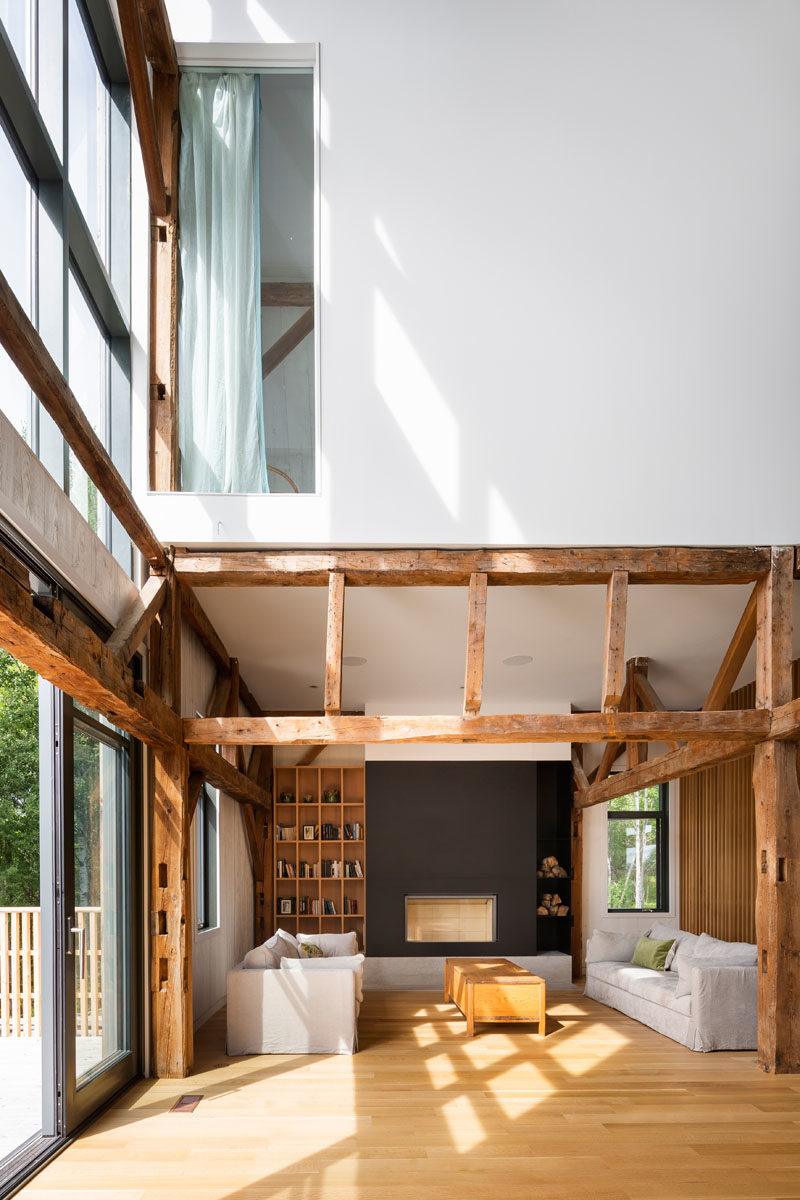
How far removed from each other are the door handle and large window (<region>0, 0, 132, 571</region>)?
2.19 m

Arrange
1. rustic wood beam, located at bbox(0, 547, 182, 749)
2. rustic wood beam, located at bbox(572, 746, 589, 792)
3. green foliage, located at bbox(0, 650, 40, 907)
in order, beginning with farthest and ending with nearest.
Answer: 1. rustic wood beam, located at bbox(572, 746, 589, 792)
2. green foliage, located at bbox(0, 650, 40, 907)
3. rustic wood beam, located at bbox(0, 547, 182, 749)

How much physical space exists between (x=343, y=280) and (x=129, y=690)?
3.37 m

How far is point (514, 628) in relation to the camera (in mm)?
8438

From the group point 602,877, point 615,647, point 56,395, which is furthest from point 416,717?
point 602,877

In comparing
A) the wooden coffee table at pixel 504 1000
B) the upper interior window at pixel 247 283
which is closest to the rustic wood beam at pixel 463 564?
the upper interior window at pixel 247 283

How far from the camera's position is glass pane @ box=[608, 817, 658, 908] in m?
12.0

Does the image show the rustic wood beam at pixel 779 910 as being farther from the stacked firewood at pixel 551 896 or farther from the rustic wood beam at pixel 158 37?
the rustic wood beam at pixel 158 37

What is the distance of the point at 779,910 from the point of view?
6.51m

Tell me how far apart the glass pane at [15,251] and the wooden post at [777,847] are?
4.76 meters

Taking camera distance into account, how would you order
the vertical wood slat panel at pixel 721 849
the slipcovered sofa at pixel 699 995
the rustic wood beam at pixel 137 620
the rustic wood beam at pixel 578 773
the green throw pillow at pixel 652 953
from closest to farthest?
the rustic wood beam at pixel 137 620 → the slipcovered sofa at pixel 699 995 → the green throw pillow at pixel 652 953 → the vertical wood slat panel at pixel 721 849 → the rustic wood beam at pixel 578 773

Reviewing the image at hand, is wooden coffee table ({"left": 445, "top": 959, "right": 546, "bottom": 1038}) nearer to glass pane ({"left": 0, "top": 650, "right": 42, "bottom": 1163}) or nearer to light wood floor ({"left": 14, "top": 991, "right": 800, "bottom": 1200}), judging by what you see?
light wood floor ({"left": 14, "top": 991, "right": 800, "bottom": 1200})

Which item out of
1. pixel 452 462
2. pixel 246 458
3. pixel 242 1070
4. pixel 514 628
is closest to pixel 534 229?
pixel 452 462

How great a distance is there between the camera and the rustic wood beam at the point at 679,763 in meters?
6.82

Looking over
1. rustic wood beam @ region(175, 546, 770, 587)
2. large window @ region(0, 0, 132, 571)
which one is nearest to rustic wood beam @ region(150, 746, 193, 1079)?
rustic wood beam @ region(175, 546, 770, 587)
